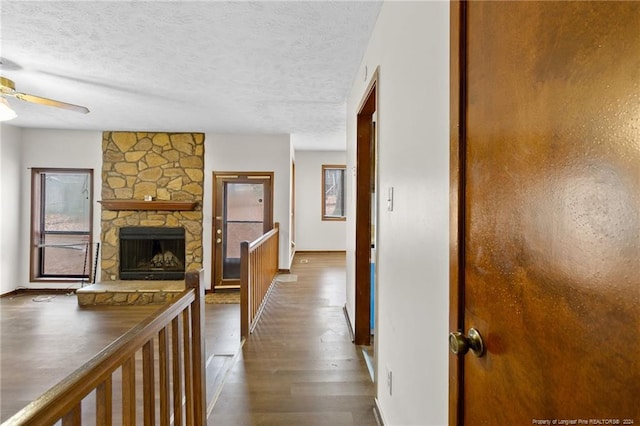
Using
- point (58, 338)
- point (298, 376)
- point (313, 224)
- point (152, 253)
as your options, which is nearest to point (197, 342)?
point (298, 376)

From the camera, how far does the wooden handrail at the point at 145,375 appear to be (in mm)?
746

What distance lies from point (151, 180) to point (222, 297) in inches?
90.5

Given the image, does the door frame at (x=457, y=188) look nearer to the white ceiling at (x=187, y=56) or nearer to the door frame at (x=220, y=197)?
the white ceiling at (x=187, y=56)

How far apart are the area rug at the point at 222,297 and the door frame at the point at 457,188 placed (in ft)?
14.3

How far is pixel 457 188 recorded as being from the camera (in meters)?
0.89

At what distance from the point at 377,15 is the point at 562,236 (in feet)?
6.78

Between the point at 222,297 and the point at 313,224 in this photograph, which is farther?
the point at 313,224

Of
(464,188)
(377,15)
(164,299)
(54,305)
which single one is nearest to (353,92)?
(377,15)

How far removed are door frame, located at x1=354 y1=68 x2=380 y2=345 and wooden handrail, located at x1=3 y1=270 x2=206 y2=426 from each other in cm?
155

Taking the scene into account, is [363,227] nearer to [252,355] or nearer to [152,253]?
[252,355]

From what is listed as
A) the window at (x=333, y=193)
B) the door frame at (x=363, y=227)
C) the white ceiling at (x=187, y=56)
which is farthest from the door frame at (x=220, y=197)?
the door frame at (x=363, y=227)

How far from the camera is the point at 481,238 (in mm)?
782

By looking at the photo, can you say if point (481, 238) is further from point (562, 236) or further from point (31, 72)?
point (31, 72)

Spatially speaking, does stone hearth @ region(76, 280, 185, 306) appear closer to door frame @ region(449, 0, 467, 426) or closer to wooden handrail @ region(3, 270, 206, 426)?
wooden handrail @ region(3, 270, 206, 426)
